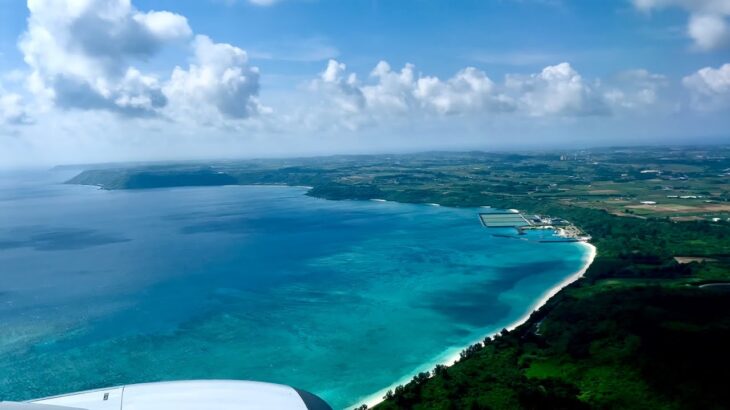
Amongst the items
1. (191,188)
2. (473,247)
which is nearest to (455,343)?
(473,247)

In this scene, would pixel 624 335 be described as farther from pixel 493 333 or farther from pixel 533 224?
pixel 533 224

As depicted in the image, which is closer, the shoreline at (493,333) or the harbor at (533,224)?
the shoreline at (493,333)

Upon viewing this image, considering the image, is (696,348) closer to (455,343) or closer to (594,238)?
(455,343)

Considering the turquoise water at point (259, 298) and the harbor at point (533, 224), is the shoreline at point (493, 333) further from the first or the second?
the harbor at point (533, 224)

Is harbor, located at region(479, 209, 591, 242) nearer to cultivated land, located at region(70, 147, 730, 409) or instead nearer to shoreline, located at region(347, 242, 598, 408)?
cultivated land, located at region(70, 147, 730, 409)

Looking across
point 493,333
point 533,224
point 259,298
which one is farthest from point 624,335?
point 533,224

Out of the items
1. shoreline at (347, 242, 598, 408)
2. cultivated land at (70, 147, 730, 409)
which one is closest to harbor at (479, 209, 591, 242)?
cultivated land at (70, 147, 730, 409)

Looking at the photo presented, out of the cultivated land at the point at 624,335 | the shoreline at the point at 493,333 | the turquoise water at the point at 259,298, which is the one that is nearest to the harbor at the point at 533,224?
the cultivated land at the point at 624,335

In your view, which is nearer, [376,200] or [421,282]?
[421,282]
